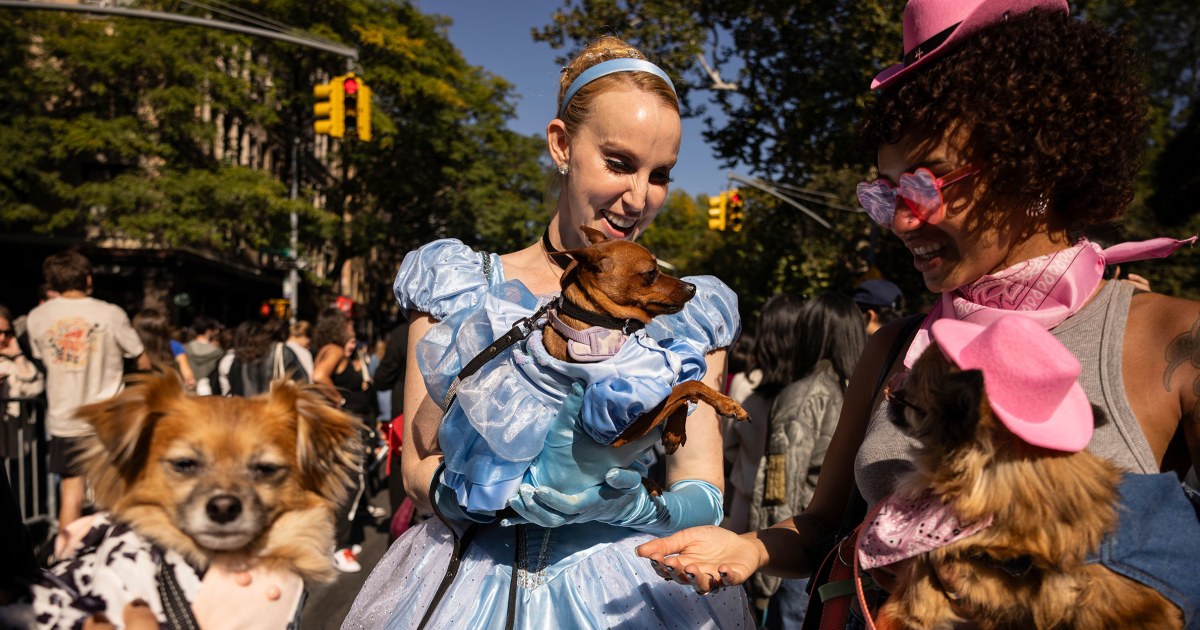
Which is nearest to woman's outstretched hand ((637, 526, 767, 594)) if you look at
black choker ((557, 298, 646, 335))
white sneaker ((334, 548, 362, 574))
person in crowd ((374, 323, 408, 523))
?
black choker ((557, 298, 646, 335))

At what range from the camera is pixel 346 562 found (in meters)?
7.73

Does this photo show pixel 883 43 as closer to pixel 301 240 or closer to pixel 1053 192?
pixel 1053 192

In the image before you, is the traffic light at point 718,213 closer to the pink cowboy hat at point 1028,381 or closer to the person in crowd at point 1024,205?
the person in crowd at point 1024,205

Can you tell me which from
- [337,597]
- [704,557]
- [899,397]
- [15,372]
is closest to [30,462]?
[15,372]

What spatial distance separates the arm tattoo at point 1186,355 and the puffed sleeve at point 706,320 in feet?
3.95

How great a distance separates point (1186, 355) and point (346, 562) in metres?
7.45

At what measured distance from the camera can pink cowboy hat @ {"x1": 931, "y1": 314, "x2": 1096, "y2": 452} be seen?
1.37 metres

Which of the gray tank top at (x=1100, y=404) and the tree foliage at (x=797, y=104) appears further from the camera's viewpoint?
the tree foliage at (x=797, y=104)

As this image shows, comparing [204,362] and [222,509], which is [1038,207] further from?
[204,362]

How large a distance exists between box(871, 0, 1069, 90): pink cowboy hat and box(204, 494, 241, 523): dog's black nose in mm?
2004

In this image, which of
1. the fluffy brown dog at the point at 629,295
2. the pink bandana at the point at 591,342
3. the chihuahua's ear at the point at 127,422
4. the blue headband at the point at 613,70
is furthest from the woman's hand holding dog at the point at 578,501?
the blue headband at the point at 613,70

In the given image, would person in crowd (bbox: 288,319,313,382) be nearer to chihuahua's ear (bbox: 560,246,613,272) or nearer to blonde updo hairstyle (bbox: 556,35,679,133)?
blonde updo hairstyle (bbox: 556,35,679,133)

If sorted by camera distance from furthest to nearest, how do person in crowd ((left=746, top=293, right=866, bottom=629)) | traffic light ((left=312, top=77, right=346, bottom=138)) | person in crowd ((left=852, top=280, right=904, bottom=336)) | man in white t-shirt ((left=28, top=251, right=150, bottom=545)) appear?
1. traffic light ((left=312, top=77, right=346, bottom=138))
2. man in white t-shirt ((left=28, top=251, right=150, bottom=545))
3. person in crowd ((left=852, top=280, right=904, bottom=336))
4. person in crowd ((left=746, top=293, right=866, bottom=629))

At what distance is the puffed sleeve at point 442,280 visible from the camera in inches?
96.3
